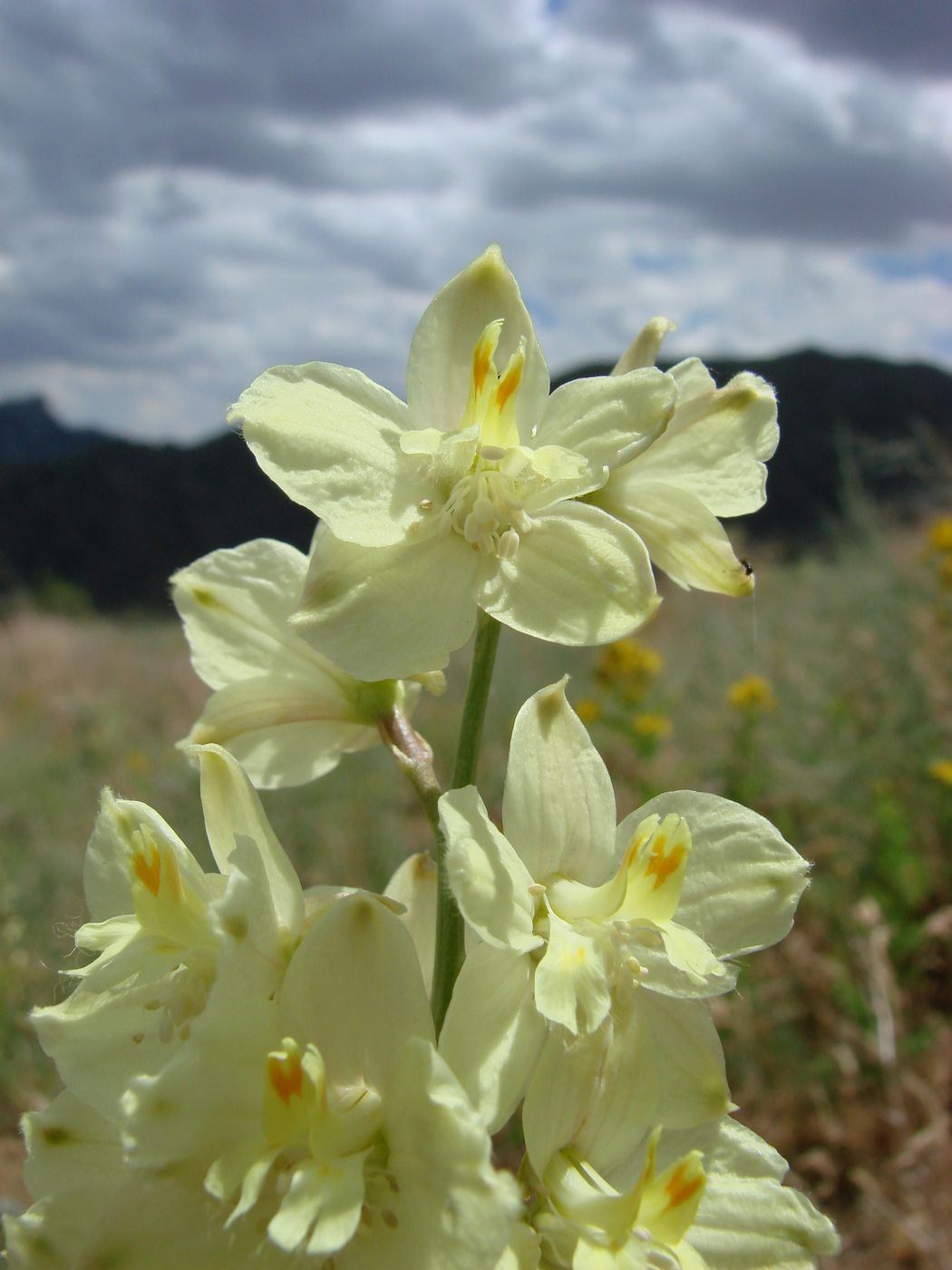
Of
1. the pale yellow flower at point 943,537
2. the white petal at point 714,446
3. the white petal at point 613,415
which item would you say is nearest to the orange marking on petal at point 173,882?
the white petal at point 613,415

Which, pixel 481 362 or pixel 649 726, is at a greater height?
pixel 481 362

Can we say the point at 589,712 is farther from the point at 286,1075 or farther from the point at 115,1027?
the point at 286,1075

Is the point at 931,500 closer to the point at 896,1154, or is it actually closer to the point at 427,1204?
the point at 896,1154

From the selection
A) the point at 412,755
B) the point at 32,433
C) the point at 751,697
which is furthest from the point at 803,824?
the point at 32,433

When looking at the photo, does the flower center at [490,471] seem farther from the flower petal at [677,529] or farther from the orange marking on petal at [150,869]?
the orange marking on petal at [150,869]

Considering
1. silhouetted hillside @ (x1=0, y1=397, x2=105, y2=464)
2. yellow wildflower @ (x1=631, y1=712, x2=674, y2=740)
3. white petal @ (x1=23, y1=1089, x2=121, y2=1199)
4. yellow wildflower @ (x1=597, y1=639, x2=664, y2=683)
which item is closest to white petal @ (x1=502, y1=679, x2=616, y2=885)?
white petal @ (x1=23, y1=1089, x2=121, y2=1199)

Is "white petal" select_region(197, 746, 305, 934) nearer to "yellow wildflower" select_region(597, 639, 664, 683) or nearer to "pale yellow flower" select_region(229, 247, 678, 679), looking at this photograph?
"pale yellow flower" select_region(229, 247, 678, 679)
